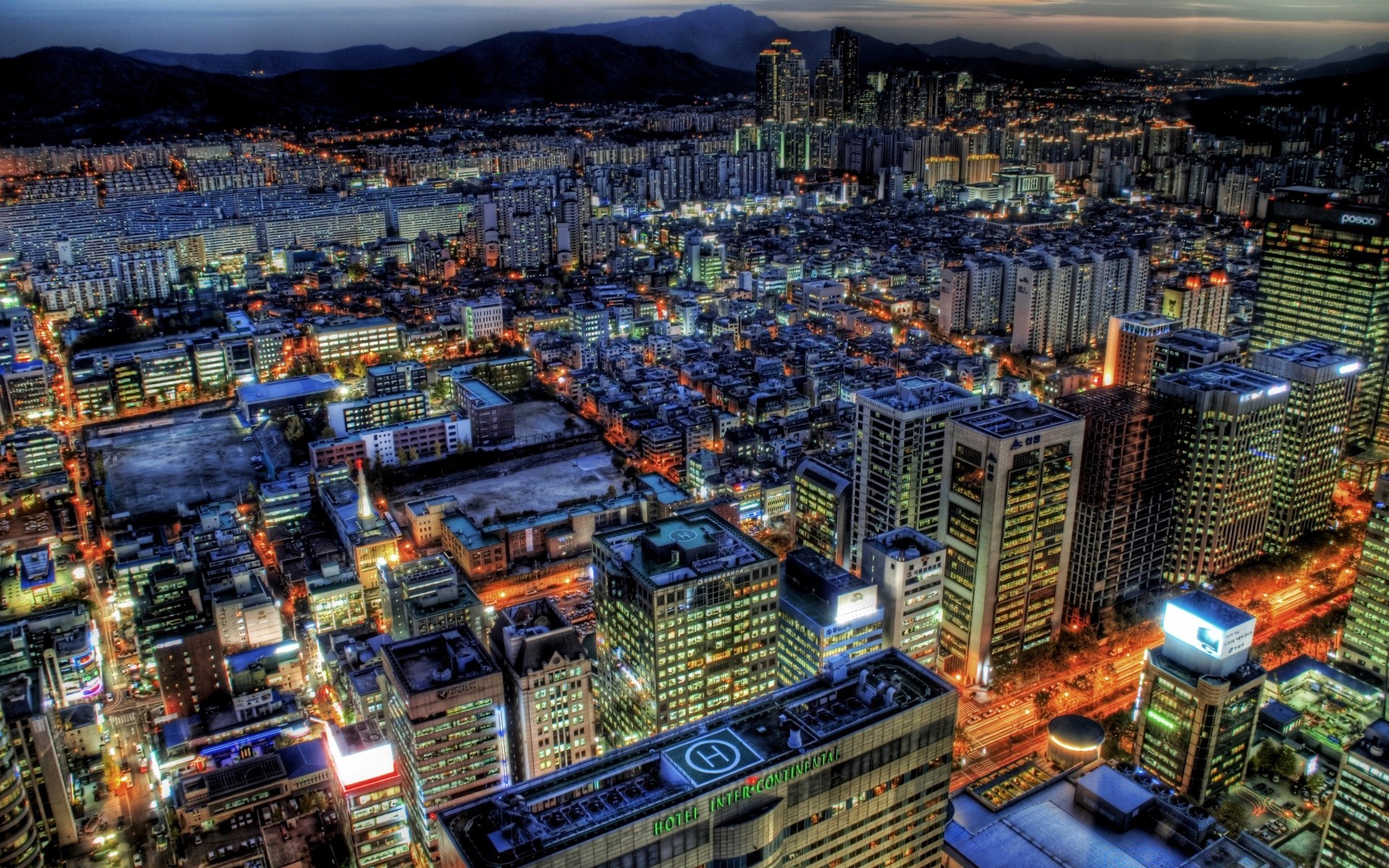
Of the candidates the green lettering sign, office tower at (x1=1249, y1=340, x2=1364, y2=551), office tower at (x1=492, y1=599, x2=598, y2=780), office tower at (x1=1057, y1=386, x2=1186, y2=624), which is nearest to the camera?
the green lettering sign

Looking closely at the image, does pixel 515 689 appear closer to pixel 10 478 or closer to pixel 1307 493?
pixel 1307 493

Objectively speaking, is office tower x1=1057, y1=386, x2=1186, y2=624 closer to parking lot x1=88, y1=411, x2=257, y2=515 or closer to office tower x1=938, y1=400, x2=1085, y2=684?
office tower x1=938, y1=400, x2=1085, y2=684

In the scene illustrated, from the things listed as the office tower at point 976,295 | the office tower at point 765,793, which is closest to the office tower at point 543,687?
the office tower at point 765,793

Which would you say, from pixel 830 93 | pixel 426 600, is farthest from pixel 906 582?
pixel 830 93

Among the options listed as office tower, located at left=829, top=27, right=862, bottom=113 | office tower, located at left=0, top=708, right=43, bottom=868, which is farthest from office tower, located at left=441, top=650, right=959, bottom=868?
office tower, located at left=829, top=27, right=862, bottom=113

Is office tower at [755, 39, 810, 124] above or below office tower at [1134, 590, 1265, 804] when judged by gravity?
above

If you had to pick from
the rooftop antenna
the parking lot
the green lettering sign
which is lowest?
the parking lot
